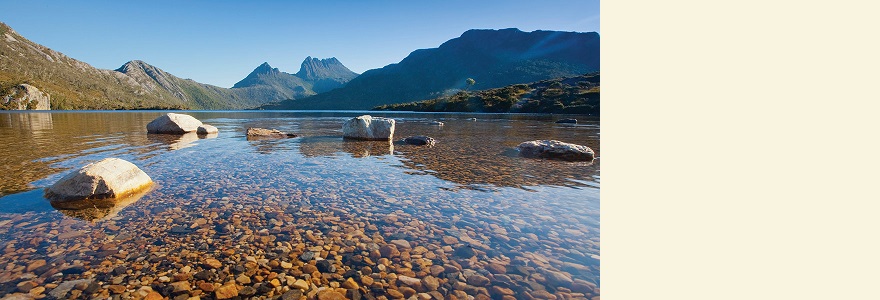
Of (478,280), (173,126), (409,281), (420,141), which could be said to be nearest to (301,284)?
(409,281)

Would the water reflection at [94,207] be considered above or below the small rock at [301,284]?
above

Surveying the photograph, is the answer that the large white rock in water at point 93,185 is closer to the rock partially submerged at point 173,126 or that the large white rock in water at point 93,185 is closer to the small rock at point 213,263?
the small rock at point 213,263

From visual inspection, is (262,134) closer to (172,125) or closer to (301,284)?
(172,125)

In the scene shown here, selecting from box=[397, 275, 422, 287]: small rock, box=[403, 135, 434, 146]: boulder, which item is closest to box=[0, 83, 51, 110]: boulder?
box=[403, 135, 434, 146]: boulder

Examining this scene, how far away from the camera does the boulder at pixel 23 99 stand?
118m

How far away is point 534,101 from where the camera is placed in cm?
11050

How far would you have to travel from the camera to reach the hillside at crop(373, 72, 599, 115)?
97306 millimetres

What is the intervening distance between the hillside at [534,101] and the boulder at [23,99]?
123m

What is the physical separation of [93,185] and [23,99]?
178 metres

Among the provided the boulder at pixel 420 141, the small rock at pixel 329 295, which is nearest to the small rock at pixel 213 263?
the small rock at pixel 329 295

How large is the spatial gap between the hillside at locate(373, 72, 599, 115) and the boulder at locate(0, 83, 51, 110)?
4860 inches

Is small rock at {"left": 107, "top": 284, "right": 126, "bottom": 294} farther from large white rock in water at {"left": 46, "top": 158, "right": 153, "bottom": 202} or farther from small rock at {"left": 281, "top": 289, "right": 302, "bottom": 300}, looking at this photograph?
large white rock in water at {"left": 46, "top": 158, "right": 153, "bottom": 202}
